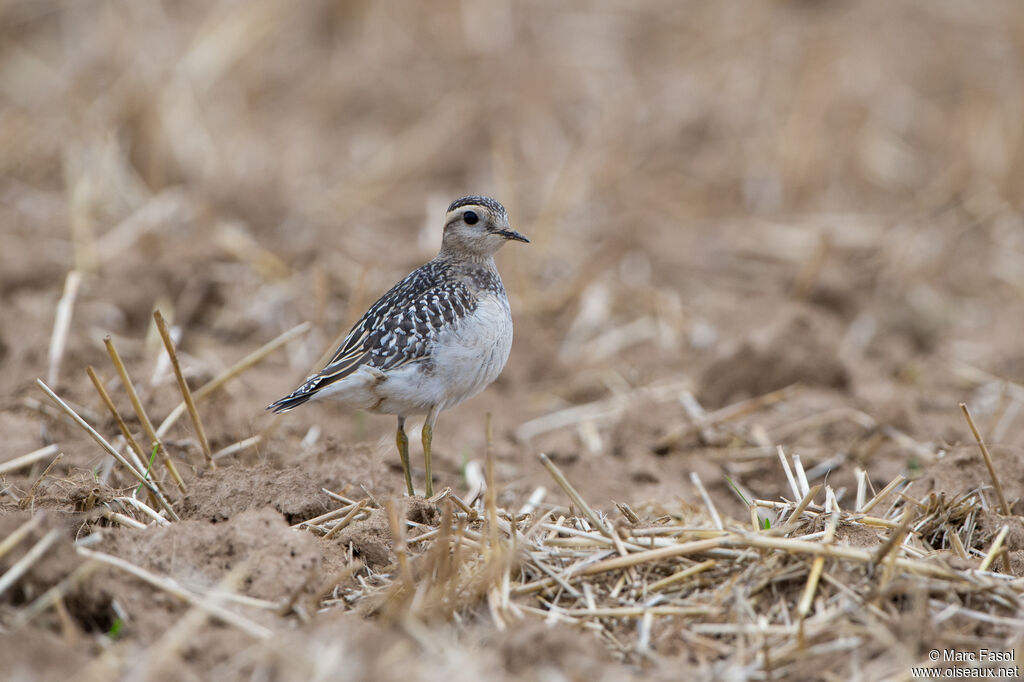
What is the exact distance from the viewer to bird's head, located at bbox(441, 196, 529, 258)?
569cm

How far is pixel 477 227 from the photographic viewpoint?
18.7 feet

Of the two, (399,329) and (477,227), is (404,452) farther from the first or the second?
(477,227)

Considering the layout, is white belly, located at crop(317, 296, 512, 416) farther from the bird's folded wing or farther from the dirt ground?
the dirt ground

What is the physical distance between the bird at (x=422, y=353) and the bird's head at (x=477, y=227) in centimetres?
17

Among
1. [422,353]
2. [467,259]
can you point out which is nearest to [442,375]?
[422,353]

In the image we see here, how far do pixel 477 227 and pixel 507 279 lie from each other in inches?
113

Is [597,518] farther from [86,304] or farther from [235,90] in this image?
[235,90]

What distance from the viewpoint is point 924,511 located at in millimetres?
4566

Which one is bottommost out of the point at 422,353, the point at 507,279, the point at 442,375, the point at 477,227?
the point at 507,279

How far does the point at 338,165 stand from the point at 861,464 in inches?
245

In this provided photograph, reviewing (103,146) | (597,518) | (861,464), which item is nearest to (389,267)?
(103,146)

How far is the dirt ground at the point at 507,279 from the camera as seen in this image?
376 cm

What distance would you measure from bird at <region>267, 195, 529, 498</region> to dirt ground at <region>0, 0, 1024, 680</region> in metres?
0.34

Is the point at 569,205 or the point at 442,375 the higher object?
the point at 442,375
